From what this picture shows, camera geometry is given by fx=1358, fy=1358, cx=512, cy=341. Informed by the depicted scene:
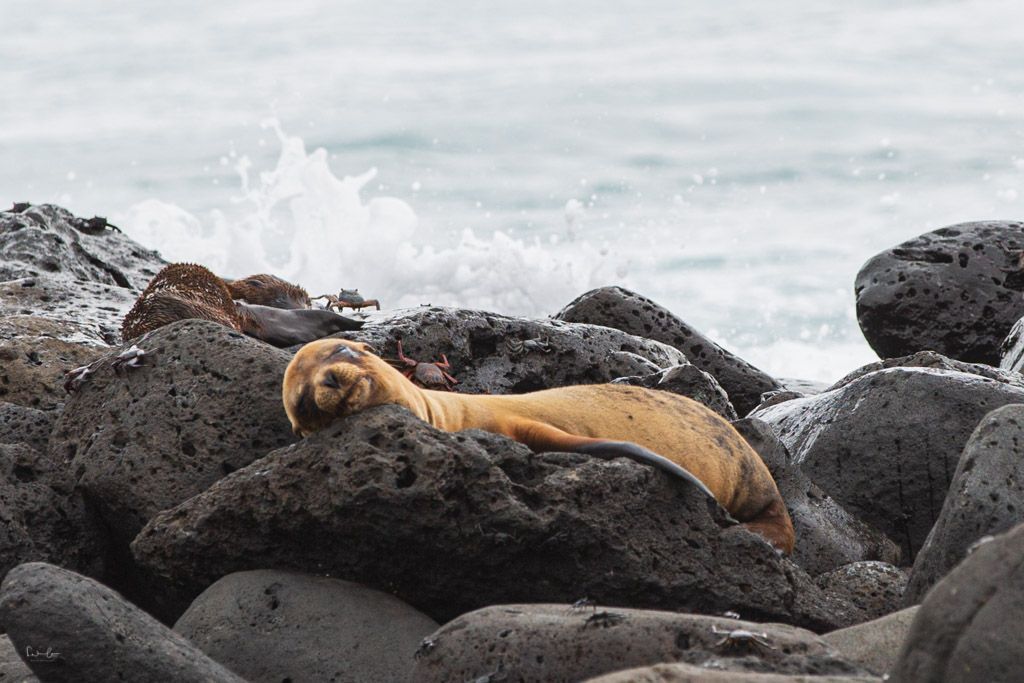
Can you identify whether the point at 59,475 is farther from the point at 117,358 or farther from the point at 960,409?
the point at 960,409

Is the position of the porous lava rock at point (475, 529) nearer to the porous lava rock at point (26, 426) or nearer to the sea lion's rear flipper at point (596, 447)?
the sea lion's rear flipper at point (596, 447)

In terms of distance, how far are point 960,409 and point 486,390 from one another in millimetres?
3721

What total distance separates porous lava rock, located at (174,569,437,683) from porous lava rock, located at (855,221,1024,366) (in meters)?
13.3

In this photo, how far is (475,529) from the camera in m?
6.62

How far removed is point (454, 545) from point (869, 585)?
8.29 ft

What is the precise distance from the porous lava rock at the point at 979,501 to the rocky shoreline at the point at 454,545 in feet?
0.04

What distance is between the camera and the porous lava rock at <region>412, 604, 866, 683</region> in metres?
4.99

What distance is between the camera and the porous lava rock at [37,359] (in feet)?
34.1

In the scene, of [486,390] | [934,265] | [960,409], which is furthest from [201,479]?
[934,265]

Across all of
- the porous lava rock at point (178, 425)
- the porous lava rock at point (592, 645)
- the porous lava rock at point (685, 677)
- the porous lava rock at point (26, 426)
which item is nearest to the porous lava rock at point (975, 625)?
the porous lava rock at point (685, 677)

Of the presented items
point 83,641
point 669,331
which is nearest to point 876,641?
point 83,641

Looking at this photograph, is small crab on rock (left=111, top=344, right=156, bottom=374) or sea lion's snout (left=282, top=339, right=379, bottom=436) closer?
sea lion's snout (left=282, top=339, right=379, bottom=436)

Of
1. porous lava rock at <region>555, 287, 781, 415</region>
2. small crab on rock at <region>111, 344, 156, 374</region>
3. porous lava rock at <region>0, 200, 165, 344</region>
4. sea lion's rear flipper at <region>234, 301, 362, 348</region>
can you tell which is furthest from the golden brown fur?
porous lava rock at <region>555, 287, 781, 415</region>

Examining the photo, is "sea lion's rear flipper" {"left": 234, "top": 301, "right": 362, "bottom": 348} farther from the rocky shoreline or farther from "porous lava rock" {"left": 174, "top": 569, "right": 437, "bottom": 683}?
"porous lava rock" {"left": 174, "top": 569, "right": 437, "bottom": 683}
